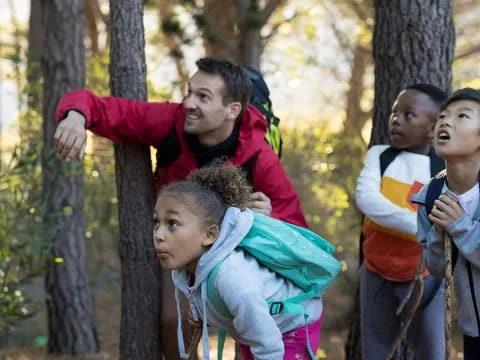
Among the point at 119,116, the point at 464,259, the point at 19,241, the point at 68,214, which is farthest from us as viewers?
the point at 68,214

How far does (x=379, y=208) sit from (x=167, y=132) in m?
1.15

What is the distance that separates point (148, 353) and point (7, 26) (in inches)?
508

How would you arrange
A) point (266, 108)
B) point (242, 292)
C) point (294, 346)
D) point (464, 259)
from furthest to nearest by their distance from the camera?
point (266, 108) → point (294, 346) → point (464, 259) → point (242, 292)

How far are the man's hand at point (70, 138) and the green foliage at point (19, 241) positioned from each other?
4.87ft

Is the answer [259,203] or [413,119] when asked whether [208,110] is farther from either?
[413,119]

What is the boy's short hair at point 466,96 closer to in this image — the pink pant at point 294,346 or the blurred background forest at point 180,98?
the pink pant at point 294,346

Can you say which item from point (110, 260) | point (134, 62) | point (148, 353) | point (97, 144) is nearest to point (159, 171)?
point (134, 62)

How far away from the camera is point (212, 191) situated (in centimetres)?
311

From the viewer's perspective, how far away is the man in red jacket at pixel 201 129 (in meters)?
3.78

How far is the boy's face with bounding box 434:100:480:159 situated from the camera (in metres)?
3.00

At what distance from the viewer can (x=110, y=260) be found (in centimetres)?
958

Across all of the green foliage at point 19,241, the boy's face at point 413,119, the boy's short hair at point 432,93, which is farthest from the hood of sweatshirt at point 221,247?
the green foliage at point 19,241

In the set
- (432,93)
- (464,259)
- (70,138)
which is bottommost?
(464,259)

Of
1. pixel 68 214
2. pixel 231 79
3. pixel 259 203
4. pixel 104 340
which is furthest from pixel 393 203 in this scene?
pixel 104 340
